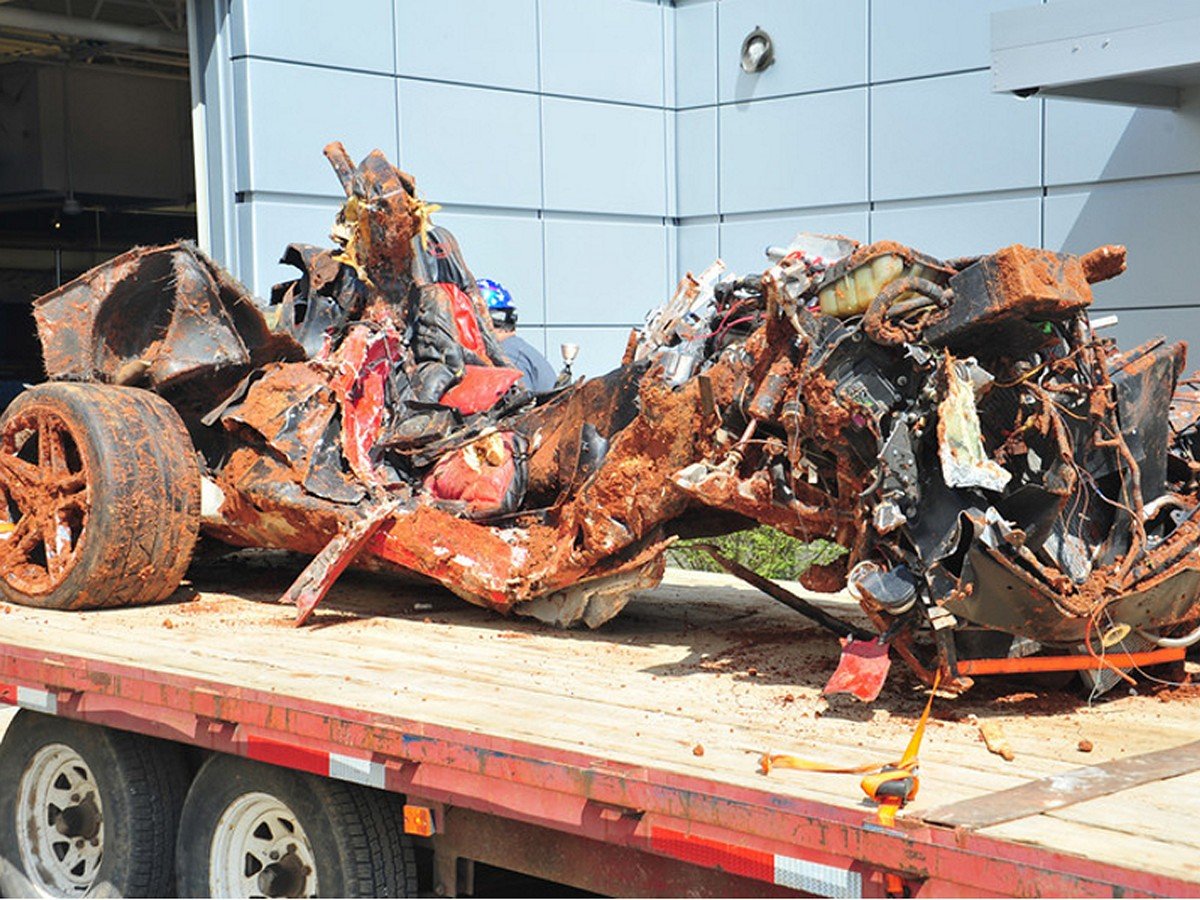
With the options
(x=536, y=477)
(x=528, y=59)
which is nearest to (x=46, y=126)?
(x=528, y=59)

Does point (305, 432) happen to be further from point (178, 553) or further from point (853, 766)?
point (853, 766)

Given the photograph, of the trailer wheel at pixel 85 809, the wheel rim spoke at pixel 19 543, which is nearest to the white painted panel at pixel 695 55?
the wheel rim spoke at pixel 19 543

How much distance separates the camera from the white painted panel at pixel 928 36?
481 inches

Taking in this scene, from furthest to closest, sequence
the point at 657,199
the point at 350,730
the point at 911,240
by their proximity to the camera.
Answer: the point at 657,199, the point at 911,240, the point at 350,730

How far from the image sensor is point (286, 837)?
5.18 metres

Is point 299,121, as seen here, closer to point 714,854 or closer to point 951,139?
point 951,139

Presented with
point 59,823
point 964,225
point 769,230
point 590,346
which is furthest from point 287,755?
point 769,230

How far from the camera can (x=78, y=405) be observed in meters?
7.23

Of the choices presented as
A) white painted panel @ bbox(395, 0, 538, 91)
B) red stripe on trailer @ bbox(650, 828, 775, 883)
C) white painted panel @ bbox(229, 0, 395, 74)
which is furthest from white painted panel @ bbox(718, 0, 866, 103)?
red stripe on trailer @ bbox(650, 828, 775, 883)

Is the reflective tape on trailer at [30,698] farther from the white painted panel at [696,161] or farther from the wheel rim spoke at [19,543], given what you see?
the white painted panel at [696,161]

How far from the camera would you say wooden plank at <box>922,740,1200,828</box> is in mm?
3670

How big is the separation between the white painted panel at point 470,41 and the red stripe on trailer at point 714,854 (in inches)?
376

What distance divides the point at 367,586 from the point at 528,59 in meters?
6.67

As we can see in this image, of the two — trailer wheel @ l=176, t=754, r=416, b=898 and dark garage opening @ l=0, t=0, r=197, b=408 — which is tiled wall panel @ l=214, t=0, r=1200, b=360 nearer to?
dark garage opening @ l=0, t=0, r=197, b=408
